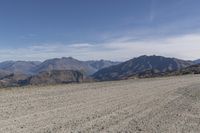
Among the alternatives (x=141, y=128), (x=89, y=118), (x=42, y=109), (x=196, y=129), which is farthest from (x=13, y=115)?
(x=196, y=129)

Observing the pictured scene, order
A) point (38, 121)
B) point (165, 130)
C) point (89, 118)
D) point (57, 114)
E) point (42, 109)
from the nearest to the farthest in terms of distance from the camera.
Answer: point (165, 130) → point (38, 121) → point (89, 118) → point (57, 114) → point (42, 109)

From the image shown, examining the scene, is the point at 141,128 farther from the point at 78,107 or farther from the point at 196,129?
the point at 78,107

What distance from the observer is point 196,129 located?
12891mm

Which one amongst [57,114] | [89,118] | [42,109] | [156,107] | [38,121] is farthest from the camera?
[156,107]

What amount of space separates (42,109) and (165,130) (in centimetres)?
727

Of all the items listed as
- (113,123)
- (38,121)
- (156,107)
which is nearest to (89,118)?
(113,123)

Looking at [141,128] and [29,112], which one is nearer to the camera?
[141,128]

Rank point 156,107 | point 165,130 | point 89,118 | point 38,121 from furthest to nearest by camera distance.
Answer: point 156,107 → point 89,118 → point 38,121 → point 165,130

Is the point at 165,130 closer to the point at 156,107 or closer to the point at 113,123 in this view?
the point at 113,123

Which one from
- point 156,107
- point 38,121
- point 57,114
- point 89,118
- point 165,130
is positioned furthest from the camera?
point 156,107

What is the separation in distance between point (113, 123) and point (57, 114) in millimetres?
3307

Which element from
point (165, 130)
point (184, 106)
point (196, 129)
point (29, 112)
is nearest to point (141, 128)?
point (165, 130)

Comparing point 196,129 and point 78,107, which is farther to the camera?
point 78,107

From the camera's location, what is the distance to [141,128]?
12797mm
